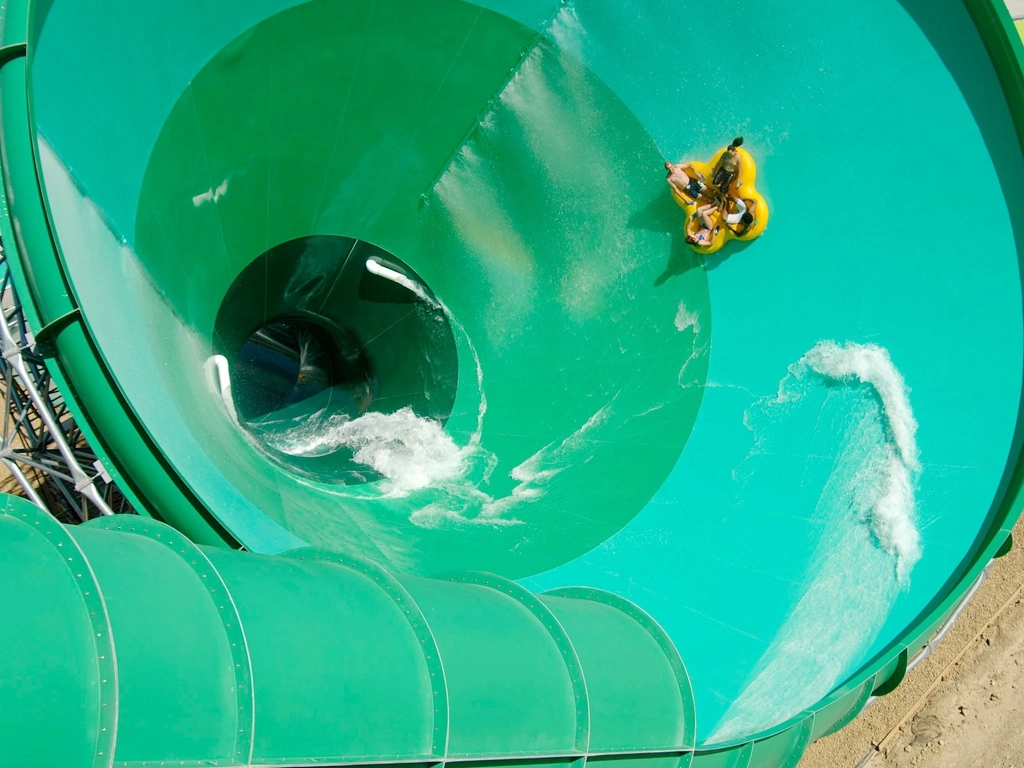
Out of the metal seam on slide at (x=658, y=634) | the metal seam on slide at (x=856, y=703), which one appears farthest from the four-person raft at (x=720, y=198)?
the metal seam on slide at (x=856, y=703)

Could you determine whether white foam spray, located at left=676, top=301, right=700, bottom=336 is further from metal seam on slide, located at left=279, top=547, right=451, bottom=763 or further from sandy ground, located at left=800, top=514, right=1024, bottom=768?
sandy ground, located at left=800, top=514, right=1024, bottom=768

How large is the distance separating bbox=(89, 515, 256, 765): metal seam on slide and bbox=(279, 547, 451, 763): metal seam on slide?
2.75 feet

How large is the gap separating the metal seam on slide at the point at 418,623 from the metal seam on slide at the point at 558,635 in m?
0.91

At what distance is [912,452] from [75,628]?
5.25 metres

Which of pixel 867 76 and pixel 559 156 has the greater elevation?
pixel 867 76

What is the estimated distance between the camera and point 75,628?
2883 mm

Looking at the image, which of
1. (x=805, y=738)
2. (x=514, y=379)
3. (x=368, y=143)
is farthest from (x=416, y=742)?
(x=368, y=143)

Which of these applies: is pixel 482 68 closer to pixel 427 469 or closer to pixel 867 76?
pixel 867 76

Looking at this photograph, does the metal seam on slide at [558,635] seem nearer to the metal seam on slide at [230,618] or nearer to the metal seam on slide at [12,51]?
the metal seam on slide at [230,618]

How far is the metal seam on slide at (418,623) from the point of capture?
3883 millimetres

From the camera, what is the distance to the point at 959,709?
8633mm

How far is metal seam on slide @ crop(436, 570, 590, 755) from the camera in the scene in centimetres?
458

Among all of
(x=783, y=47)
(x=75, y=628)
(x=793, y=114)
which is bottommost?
(x=75, y=628)

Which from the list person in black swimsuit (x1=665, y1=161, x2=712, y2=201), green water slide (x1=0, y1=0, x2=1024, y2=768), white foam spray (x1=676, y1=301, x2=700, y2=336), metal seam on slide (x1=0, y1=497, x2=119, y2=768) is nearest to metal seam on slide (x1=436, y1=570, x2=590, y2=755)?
green water slide (x1=0, y1=0, x2=1024, y2=768)
